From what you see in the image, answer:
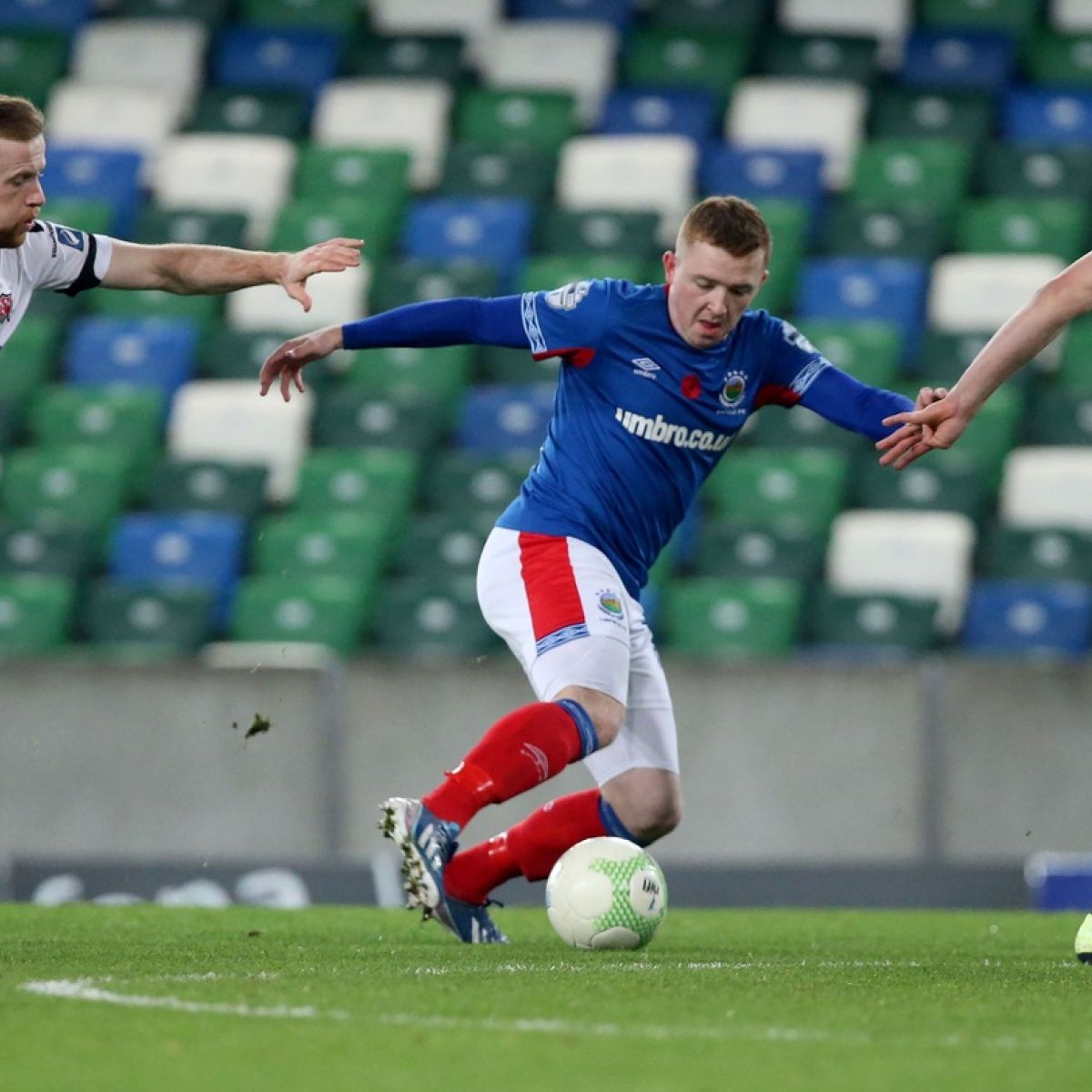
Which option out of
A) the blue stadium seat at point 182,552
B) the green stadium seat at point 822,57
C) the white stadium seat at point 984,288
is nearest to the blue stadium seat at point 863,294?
the white stadium seat at point 984,288

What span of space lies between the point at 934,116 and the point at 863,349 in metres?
2.56

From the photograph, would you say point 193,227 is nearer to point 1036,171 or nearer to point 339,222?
point 339,222

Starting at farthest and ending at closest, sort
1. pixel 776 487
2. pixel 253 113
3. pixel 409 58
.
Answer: pixel 409 58, pixel 253 113, pixel 776 487

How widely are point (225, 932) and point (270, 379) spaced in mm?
1639

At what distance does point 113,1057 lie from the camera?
3.95 meters

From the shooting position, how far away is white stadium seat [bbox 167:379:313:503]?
12195 millimetres

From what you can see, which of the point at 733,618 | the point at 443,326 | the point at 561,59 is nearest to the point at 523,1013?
the point at 443,326

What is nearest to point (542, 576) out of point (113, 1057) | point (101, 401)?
point (113, 1057)

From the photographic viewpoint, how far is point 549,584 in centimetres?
616

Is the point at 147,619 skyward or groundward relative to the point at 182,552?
groundward

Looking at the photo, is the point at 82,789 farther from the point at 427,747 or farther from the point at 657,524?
the point at 657,524

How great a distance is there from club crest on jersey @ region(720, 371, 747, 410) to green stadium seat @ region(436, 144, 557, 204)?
7279 mm

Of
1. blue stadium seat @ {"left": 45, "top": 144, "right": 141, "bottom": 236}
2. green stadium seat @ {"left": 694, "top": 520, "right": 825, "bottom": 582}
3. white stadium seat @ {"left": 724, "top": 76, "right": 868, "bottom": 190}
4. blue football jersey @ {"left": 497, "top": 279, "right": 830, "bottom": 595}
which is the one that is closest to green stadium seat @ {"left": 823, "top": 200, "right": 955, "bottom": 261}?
white stadium seat @ {"left": 724, "top": 76, "right": 868, "bottom": 190}

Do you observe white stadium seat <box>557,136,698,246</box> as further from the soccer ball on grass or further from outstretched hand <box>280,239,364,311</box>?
the soccer ball on grass
